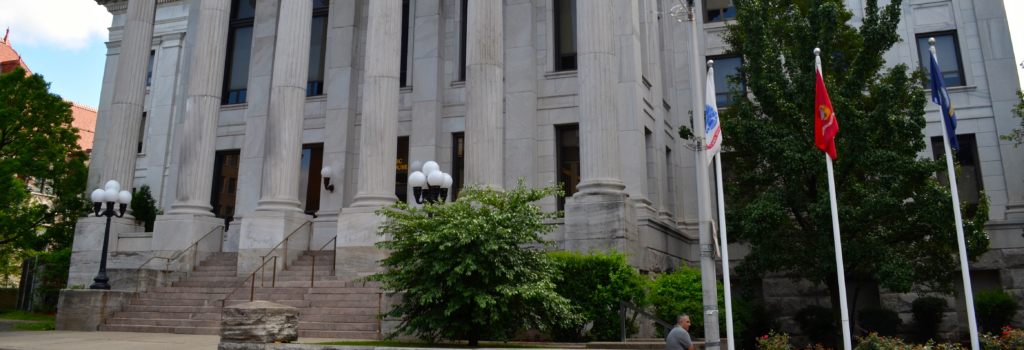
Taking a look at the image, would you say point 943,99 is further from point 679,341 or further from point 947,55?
point 947,55

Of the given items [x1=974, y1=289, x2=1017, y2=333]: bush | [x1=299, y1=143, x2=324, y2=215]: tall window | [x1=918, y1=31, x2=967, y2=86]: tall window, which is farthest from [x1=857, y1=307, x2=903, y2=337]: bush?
[x1=299, y1=143, x2=324, y2=215]: tall window

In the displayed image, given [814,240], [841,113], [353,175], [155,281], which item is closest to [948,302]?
[814,240]

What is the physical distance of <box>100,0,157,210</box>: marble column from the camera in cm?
2644

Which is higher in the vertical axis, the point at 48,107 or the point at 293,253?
the point at 48,107

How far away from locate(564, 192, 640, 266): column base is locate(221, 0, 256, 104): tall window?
17.9 metres

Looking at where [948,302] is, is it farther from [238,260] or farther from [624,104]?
[238,260]

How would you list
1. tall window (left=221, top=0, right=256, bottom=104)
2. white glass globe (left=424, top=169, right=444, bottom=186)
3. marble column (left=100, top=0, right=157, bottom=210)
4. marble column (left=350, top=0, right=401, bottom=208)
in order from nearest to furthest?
1. white glass globe (left=424, top=169, right=444, bottom=186)
2. marble column (left=350, top=0, right=401, bottom=208)
3. marble column (left=100, top=0, right=157, bottom=210)
4. tall window (left=221, top=0, right=256, bottom=104)

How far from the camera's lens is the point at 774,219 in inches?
712

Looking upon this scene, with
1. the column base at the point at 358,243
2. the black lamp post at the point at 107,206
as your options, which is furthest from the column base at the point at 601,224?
the black lamp post at the point at 107,206

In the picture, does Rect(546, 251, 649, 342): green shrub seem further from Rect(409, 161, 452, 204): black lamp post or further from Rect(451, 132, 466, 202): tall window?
Rect(451, 132, 466, 202): tall window

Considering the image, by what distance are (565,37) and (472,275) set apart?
14061mm

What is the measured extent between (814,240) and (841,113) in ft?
11.5

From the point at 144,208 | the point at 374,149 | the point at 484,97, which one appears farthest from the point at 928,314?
the point at 144,208

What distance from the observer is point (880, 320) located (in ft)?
72.4
